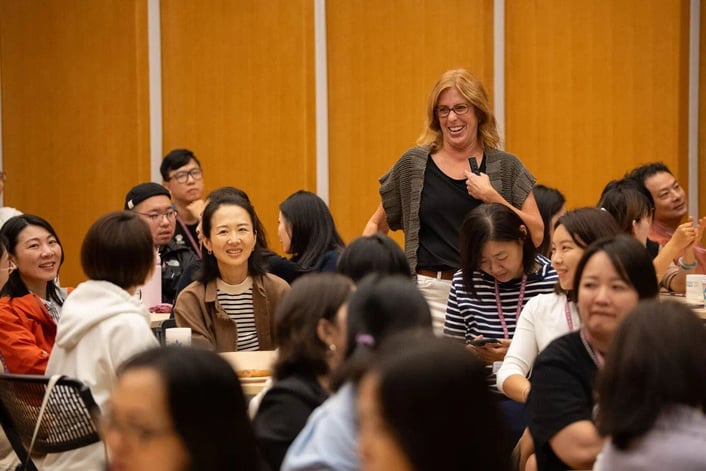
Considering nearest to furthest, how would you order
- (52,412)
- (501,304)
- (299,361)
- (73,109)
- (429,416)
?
1. (429,416)
2. (299,361)
3. (52,412)
4. (501,304)
5. (73,109)

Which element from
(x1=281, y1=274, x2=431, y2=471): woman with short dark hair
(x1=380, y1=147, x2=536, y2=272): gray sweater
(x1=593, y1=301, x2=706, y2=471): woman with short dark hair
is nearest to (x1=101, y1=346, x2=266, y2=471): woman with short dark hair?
(x1=281, y1=274, x2=431, y2=471): woman with short dark hair

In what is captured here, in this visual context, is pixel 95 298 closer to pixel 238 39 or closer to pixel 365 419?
pixel 365 419

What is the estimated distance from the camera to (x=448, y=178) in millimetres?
4895

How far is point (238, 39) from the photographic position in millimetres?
8375

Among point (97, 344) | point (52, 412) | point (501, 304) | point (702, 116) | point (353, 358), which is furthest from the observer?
point (702, 116)

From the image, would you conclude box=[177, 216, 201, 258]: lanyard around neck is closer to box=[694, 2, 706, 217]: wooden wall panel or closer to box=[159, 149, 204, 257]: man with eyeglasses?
box=[159, 149, 204, 257]: man with eyeglasses

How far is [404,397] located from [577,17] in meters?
7.01

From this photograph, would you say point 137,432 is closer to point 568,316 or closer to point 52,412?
point 52,412

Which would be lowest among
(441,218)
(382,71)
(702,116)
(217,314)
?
(217,314)

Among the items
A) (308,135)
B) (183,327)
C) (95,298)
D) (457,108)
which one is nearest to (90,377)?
(95,298)

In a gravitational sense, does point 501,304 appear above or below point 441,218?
below

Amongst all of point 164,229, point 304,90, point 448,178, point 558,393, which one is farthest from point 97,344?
point 304,90

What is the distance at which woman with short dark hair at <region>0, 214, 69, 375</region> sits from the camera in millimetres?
4145

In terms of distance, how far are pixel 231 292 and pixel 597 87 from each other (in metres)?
4.30
